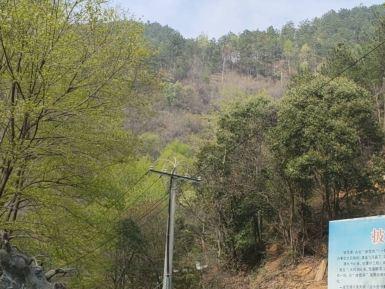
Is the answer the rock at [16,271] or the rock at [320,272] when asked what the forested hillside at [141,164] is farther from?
the rock at [320,272]

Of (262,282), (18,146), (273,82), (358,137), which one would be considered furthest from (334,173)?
(273,82)

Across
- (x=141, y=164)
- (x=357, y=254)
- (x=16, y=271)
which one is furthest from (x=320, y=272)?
(x=141, y=164)

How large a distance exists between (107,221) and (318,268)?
7663 millimetres

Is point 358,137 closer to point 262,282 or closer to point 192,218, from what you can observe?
point 262,282

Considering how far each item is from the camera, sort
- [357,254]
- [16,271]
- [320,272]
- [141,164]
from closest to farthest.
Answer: [357,254] → [16,271] → [320,272] → [141,164]

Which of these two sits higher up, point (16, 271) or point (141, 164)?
point (141, 164)

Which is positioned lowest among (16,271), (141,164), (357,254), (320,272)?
(320,272)

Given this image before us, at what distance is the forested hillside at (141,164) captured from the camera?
45.2ft

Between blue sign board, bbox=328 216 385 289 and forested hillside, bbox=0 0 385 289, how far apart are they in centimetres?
753

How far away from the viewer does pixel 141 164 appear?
3569 centimetres

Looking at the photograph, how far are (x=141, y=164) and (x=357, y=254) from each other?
2800 cm

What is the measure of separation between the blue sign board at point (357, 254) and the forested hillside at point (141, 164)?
296 inches

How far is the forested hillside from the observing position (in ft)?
45.2

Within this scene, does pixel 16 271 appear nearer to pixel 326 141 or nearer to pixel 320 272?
pixel 320 272
